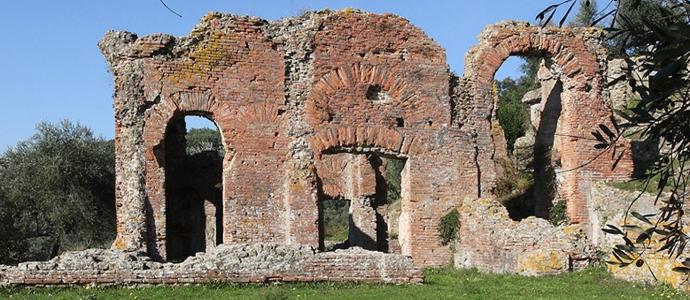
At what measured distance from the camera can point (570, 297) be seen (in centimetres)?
1194

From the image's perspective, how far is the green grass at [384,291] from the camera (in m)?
12.0

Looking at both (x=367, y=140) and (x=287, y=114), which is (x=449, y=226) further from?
(x=287, y=114)

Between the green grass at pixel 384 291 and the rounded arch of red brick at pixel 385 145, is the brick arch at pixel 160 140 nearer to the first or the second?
the rounded arch of red brick at pixel 385 145

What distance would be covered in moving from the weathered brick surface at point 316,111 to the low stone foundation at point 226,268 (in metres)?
3.98

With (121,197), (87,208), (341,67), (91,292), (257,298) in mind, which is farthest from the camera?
(87,208)

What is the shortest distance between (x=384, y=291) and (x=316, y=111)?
6.71 m

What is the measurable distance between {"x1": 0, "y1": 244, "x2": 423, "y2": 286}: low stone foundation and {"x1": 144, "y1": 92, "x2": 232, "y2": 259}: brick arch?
322 cm

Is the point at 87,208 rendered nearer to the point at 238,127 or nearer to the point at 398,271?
the point at 238,127

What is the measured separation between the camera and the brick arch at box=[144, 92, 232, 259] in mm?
17672

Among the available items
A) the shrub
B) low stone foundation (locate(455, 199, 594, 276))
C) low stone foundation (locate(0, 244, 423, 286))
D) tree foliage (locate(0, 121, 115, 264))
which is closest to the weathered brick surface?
the shrub

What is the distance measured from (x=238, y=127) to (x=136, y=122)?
209 cm

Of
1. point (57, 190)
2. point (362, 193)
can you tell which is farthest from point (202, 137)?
point (362, 193)

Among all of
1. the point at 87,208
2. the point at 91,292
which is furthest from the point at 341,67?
the point at 87,208

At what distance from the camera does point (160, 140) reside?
1789 centimetres
